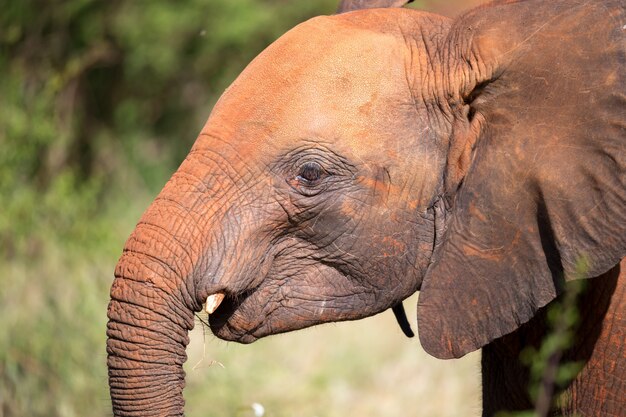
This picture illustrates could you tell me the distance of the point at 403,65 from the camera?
406cm

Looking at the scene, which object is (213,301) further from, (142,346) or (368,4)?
(368,4)

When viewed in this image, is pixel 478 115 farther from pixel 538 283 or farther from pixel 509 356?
pixel 509 356

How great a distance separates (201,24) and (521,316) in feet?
22.9

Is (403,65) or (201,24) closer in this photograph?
(403,65)

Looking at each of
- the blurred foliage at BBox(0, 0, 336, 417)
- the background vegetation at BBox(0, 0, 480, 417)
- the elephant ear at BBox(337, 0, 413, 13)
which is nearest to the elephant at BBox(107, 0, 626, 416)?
the elephant ear at BBox(337, 0, 413, 13)

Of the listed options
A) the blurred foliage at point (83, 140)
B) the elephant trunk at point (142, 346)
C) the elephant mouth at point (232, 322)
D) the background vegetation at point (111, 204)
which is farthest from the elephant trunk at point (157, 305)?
the blurred foliage at point (83, 140)

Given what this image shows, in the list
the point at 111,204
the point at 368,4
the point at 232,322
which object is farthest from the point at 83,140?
the point at 232,322

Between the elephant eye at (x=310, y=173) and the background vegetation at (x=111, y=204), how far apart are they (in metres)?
0.95

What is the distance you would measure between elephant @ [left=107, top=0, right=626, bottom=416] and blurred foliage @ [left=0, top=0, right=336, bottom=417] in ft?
8.26

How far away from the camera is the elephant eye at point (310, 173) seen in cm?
395

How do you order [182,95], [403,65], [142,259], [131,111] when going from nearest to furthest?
[142,259], [403,65], [131,111], [182,95]

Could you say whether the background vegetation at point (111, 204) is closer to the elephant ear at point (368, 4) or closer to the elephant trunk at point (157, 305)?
the elephant trunk at point (157, 305)

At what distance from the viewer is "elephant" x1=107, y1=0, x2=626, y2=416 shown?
12.3ft

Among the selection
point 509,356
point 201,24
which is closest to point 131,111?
point 201,24
